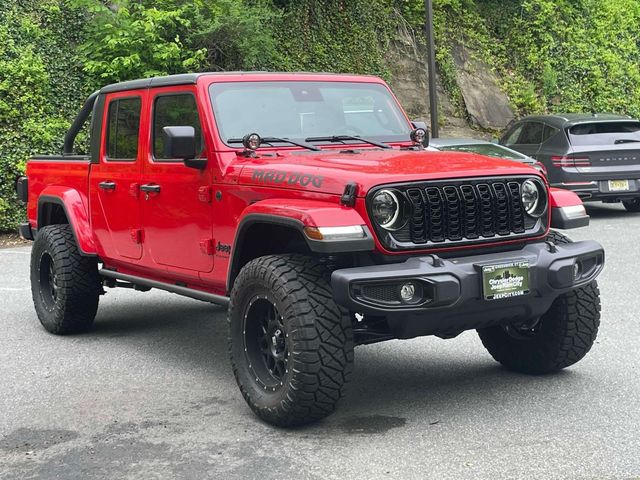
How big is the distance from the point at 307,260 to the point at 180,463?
125 cm

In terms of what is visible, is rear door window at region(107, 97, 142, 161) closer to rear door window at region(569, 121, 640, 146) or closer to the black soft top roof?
the black soft top roof

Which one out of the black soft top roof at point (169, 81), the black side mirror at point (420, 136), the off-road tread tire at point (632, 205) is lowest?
the off-road tread tire at point (632, 205)

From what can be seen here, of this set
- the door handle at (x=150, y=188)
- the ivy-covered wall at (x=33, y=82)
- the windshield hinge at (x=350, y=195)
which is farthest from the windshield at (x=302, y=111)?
the ivy-covered wall at (x=33, y=82)

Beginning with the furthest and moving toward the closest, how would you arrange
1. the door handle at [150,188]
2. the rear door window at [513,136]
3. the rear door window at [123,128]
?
the rear door window at [513,136]
the rear door window at [123,128]
the door handle at [150,188]

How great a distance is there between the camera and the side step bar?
601cm

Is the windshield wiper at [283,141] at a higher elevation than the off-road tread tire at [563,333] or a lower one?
higher

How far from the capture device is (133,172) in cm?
693

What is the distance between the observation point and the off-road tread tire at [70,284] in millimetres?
7684

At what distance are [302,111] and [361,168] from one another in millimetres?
1260

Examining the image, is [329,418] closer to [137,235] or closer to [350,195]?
[350,195]

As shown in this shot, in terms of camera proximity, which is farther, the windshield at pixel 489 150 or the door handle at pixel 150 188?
the windshield at pixel 489 150

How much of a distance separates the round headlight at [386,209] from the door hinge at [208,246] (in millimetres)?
1333

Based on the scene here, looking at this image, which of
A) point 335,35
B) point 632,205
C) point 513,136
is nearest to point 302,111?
point 513,136

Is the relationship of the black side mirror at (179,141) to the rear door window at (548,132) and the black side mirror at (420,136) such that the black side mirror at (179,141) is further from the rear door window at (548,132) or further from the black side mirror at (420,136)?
the rear door window at (548,132)
